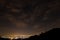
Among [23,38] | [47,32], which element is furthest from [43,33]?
[23,38]

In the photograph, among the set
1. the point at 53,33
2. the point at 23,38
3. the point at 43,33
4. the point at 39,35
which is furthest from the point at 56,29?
the point at 23,38

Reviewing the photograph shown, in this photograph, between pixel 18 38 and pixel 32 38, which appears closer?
pixel 32 38

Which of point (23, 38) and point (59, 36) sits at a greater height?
point (23, 38)

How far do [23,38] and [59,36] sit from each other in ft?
29.6

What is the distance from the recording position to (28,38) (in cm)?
2494

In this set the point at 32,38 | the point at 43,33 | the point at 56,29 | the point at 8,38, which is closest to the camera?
the point at 56,29

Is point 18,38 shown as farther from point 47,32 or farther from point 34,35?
point 47,32

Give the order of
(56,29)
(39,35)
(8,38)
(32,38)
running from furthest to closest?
(8,38)
(32,38)
(39,35)
(56,29)

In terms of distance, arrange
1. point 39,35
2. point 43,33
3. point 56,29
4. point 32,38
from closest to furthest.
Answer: point 56,29 → point 43,33 → point 39,35 → point 32,38

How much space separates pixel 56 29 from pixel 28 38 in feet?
24.7

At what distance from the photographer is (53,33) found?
19.4 metres

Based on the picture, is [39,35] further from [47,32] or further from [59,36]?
[59,36]

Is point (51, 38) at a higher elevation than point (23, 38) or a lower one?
lower

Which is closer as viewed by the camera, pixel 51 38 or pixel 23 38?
pixel 51 38
